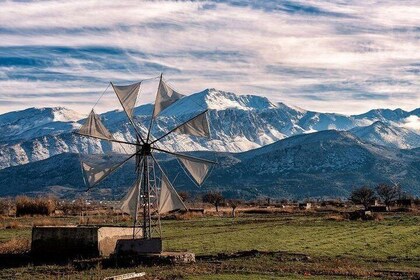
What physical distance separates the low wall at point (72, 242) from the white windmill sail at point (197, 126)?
9.42 m

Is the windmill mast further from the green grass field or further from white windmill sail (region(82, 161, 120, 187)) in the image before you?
the green grass field

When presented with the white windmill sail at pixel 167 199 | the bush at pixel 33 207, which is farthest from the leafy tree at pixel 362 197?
the white windmill sail at pixel 167 199

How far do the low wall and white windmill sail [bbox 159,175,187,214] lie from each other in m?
5.64

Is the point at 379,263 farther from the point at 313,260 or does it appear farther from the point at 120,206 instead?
the point at 120,206

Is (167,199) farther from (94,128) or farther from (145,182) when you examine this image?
(94,128)

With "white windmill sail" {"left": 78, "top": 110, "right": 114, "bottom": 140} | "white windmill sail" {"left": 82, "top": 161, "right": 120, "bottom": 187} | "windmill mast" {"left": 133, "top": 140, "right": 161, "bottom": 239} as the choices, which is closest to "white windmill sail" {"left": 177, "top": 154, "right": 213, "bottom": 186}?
"windmill mast" {"left": 133, "top": 140, "right": 161, "bottom": 239}

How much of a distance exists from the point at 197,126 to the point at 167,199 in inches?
196

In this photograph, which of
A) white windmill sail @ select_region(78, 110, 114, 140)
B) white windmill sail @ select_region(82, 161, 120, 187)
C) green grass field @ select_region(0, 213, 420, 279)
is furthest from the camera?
white windmill sail @ select_region(78, 110, 114, 140)

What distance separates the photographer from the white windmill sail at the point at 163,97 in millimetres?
42750

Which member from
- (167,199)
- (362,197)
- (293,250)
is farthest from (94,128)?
(362,197)

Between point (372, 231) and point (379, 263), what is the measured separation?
69.9 feet

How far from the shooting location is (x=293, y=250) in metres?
46.2

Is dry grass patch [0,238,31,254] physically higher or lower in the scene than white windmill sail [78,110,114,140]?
lower

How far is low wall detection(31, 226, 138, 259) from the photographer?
45.4 meters
